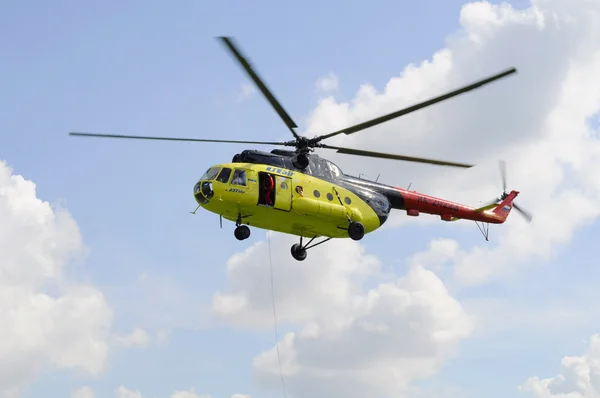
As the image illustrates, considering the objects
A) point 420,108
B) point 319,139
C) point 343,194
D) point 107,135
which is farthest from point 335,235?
point 107,135

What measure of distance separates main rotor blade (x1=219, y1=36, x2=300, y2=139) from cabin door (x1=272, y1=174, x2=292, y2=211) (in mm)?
2588

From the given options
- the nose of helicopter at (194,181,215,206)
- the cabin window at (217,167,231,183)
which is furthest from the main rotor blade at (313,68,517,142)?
the nose of helicopter at (194,181,215,206)

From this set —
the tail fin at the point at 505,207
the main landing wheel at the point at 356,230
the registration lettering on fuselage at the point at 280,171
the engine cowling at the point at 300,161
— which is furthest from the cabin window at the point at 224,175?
the tail fin at the point at 505,207

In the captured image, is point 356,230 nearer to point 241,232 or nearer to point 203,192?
point 241,232

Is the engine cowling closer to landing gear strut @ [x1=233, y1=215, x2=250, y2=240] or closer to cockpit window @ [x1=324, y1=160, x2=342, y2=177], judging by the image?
cockpit window @ [x1=324, y1=160, x2=342, y2=177]

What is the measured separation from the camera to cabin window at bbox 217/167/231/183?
32938 millimetres

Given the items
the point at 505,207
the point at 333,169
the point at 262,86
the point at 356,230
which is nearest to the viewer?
the point at 262,86

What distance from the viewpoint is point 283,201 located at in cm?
3378

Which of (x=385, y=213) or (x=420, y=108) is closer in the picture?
(x=420, y=108)

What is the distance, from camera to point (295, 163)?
3588 cm

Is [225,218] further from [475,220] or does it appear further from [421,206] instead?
[475,220]

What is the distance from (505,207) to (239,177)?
18757 millimetres

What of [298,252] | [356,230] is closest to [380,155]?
[356,230]

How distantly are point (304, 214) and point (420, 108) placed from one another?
6724mm
